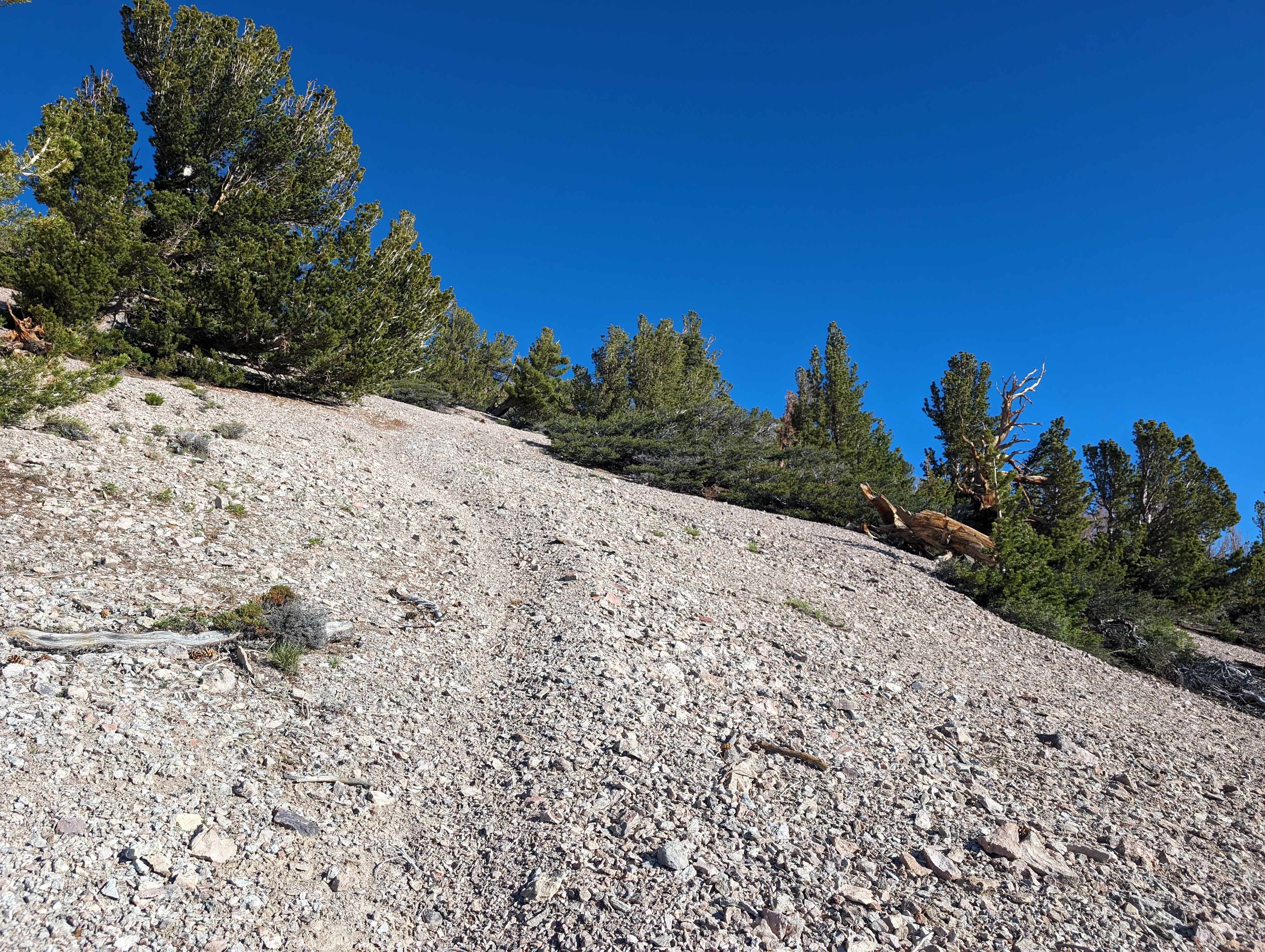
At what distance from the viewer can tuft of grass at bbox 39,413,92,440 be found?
27.4 feet

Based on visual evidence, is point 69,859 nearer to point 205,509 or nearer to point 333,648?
point 333,648

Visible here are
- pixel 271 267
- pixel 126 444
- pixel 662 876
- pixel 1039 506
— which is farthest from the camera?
pixel 1039 506

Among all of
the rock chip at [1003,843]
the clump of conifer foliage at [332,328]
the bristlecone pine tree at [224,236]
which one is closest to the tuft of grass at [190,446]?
the clump of conifer foliage at [332,328]

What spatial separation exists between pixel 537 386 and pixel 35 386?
2156 cm

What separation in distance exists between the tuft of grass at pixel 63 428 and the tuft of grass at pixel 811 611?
33.4 ft

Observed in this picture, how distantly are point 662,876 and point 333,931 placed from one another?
1.82 metres

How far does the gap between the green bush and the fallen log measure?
50.0ft

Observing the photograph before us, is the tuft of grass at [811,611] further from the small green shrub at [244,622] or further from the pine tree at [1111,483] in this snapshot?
the pine tree at [1111,483]

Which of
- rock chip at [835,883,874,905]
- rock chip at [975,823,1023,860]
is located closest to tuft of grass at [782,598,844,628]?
rock chip at [975,823,1023,860]

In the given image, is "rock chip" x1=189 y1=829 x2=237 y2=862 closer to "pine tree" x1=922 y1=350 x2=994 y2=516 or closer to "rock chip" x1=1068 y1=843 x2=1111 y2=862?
"rock chip" x1=1068 y1=843 x2=1111 y2=862

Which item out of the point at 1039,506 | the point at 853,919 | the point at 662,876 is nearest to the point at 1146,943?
the point at 853,919

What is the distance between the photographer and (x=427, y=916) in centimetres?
340

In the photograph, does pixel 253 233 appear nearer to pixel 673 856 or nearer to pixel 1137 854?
pixel 673 856

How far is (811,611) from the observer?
335 inches
